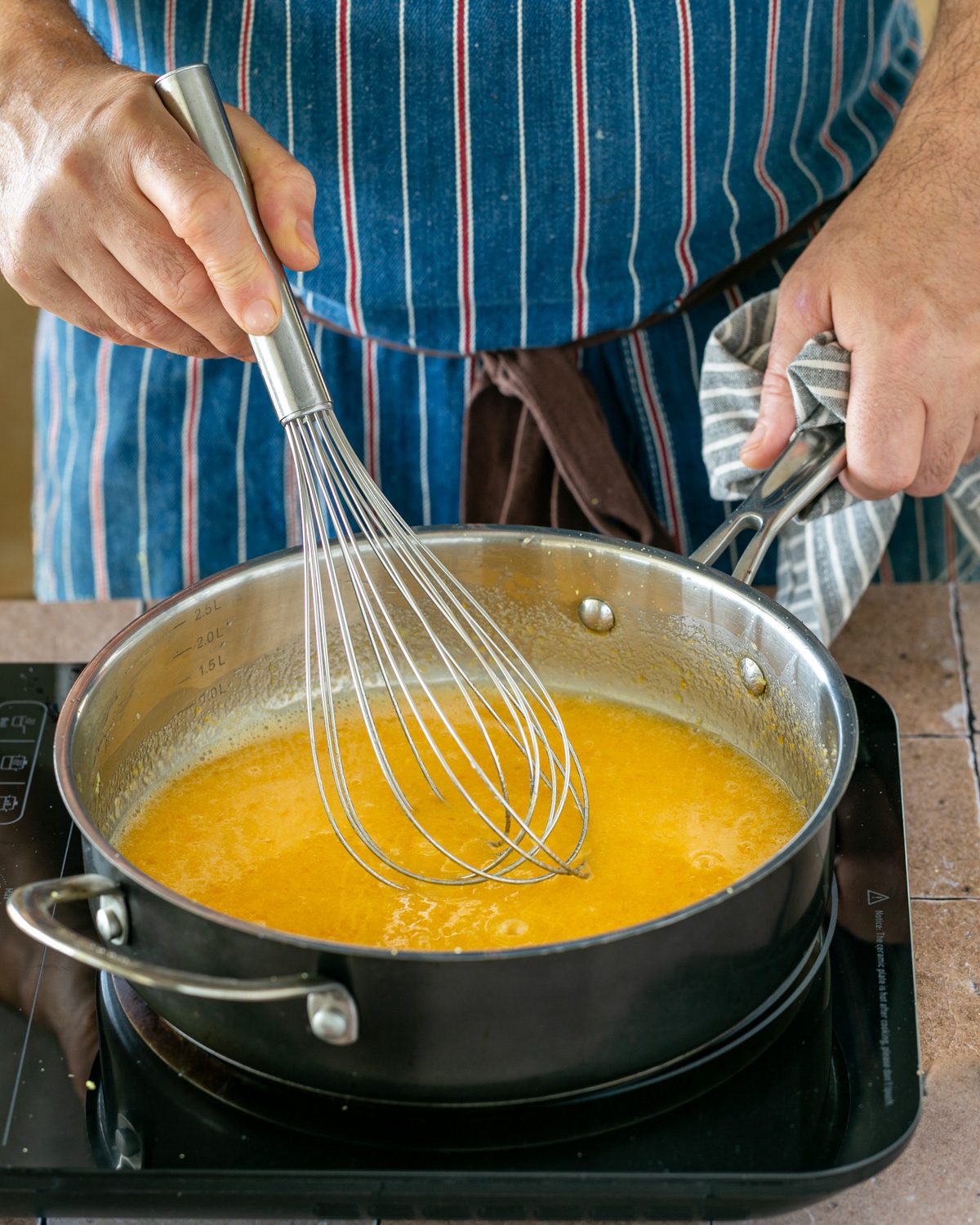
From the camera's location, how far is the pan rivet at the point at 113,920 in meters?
0.56

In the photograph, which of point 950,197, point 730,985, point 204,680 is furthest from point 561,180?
point 730,985

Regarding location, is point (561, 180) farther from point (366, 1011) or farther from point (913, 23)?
point (366, 1011)

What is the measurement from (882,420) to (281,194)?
35 cm

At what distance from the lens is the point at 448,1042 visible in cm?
53

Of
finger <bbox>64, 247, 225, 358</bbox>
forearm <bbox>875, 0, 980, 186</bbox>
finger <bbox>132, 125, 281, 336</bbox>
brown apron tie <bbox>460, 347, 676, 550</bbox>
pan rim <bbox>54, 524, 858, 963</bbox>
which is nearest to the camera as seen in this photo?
pan rim <bbox>54, 524, 858, 963</bbox>

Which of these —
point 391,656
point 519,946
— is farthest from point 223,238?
point 519,946

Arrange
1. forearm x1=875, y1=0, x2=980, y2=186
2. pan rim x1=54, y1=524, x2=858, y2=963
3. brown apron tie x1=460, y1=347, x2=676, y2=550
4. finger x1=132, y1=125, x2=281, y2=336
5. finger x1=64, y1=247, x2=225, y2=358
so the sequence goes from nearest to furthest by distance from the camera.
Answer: pan rim x1=54, y1=524, x2=858, y2=963
finger x1=132, y1=125, x2=281, y2=336
finger x1=64, y1=247, x2=225, y2=358
forearm x1=875, y1=0, x2=980, y2=186
brown apron tie x1=460, y1=347, x2=676, y2=550

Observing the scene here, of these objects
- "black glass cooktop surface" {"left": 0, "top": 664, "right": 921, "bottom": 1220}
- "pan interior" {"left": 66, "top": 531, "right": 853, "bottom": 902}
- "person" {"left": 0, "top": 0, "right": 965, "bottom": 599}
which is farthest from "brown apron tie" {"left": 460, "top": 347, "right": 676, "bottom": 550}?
"black glass cooktop surface" {"left": 0, "top": 664, "right": 921, "bottom": 1220}

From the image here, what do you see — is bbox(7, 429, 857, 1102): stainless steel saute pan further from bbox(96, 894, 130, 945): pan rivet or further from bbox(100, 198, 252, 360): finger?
bbox(100, 198, 252, 360): finger

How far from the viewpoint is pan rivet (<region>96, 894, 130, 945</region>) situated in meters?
0.56

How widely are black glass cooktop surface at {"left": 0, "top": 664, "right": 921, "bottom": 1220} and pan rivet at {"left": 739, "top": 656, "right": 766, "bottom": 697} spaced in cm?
17

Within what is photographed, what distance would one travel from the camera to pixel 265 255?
2.12 feet

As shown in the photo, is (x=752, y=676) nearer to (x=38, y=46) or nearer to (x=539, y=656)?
(x=539, y=656)

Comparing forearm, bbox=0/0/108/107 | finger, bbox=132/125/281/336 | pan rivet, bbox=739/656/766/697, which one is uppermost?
forearm, bbox=0/0/108/107
